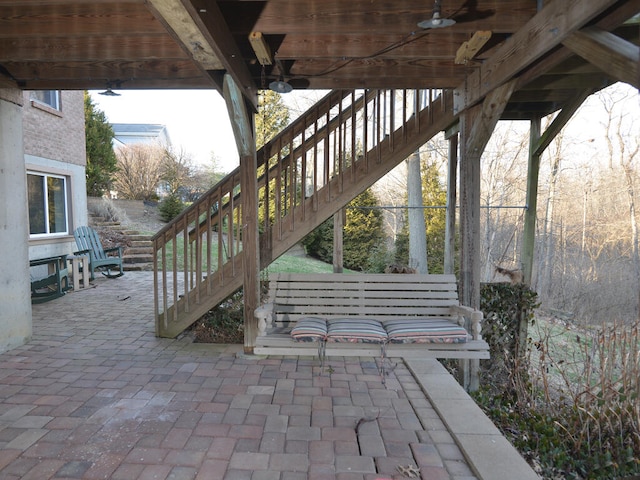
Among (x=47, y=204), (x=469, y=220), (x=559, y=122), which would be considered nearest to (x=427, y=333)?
(x=469, y=220)

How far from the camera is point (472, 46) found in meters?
3.17

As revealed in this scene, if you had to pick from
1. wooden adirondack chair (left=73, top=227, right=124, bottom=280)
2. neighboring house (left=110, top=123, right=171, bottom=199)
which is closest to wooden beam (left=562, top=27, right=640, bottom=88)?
wooden adirondack chair (left=73, top=227, right=124, bottom=280)

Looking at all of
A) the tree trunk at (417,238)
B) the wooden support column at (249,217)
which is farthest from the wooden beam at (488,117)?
the tree trunk at (417,238)

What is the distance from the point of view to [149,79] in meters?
3.88

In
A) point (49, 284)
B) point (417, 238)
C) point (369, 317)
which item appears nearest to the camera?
point (369, 317)

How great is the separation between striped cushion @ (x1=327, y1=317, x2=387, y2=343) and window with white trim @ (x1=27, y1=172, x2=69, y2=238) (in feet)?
22.8

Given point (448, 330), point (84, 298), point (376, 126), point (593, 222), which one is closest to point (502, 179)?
point (593, 222)

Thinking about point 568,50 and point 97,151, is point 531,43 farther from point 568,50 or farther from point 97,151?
point 97,151

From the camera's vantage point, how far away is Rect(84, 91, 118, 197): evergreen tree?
12320 mm

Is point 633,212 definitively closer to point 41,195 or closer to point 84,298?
point 84,298

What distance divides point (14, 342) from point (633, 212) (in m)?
12.2

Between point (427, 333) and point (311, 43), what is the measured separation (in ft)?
8.29

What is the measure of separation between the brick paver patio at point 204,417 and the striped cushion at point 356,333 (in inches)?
16.8

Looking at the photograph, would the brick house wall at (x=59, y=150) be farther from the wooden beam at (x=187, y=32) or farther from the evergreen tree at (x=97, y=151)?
the wooden beam at (x=187, y=32)
